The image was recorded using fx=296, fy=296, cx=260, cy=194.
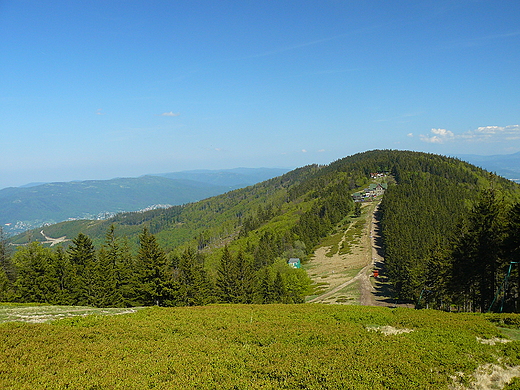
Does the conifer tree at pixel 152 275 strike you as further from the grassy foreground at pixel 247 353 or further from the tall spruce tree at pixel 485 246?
the tall spruce tree at pixel 485 246

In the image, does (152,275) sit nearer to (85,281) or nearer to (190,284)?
(190,284)

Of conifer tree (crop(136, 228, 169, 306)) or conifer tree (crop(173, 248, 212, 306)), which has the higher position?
conifer tree (crop(136, 228, 169, 306))

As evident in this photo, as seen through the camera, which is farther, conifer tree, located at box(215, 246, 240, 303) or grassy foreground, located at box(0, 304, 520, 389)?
conifer tree, located at box(215, 246, 240, 303)

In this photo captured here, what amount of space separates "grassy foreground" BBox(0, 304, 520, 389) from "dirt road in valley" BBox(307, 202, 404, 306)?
50314mm

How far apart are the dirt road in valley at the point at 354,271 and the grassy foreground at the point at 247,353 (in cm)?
5031

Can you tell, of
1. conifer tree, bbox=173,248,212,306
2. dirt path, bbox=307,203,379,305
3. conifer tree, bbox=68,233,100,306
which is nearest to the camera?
conifer tree, bbox=68,233,100,306

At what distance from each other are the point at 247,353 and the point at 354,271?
87452mm

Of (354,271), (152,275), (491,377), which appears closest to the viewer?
(491,377)

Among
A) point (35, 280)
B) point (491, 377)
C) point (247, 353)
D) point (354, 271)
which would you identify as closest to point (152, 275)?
point (35, 280)

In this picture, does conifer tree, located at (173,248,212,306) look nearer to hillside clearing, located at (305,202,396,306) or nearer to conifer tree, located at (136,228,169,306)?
conifer tree, located at (136,228,169,306)

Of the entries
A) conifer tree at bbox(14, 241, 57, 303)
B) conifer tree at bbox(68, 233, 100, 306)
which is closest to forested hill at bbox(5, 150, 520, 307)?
conifer tree at bbox(68, 233, 100, 306)

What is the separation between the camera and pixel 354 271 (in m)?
93.4

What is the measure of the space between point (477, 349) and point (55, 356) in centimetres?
1808

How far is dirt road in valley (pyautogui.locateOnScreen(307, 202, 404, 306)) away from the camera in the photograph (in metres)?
69.4
